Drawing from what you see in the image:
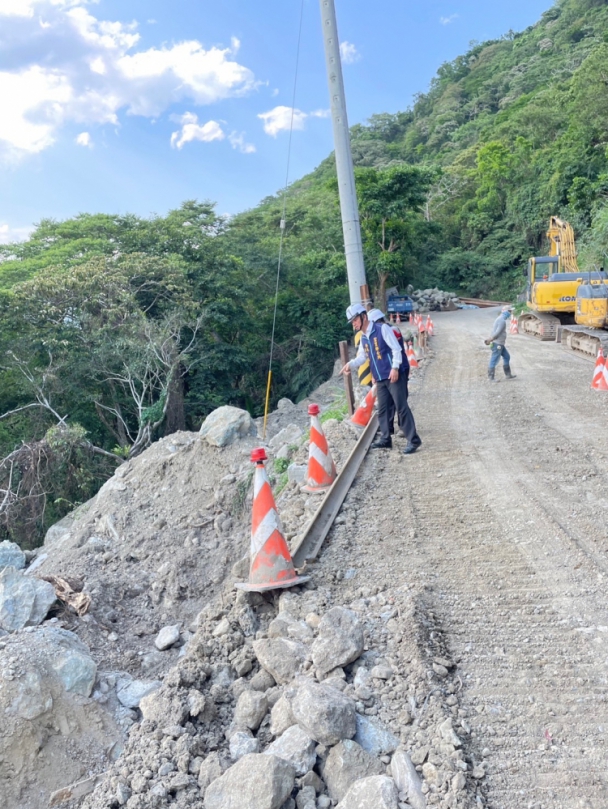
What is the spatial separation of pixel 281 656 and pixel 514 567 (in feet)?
6.25

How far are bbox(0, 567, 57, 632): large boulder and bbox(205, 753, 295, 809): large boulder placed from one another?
2872 mm

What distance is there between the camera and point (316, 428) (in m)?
6.23

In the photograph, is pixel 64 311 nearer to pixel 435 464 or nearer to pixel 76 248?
pixel 76 248

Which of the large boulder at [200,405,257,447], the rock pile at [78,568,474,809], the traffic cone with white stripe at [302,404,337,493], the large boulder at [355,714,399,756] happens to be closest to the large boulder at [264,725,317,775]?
the rock pile at [78,568,474,809]

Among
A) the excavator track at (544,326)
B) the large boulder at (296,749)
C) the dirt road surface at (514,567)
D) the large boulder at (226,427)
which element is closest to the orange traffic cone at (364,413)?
the dirt road surface at (514,567)

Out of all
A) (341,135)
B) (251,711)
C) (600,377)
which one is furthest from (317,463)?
(600,377)

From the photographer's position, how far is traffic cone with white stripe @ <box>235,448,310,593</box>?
4.13 m

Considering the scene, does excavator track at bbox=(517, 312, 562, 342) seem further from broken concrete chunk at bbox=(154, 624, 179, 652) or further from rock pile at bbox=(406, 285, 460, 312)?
rock pile at bbox=(406, 285, 460, 312)

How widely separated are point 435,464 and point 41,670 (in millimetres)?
4486

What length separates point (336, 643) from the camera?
3.21m

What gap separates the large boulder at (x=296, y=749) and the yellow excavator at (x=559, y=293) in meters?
13.9

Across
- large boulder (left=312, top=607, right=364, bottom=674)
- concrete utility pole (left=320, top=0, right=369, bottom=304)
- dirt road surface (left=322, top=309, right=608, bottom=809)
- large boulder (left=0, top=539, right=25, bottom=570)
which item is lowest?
large boulder (left=0, top=539, right=25, bottom=570)

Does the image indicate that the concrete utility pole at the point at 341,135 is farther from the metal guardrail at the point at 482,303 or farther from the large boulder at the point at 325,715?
the metal guardrail at the point at 482,303

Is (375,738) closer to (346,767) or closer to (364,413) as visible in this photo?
(346,767)
